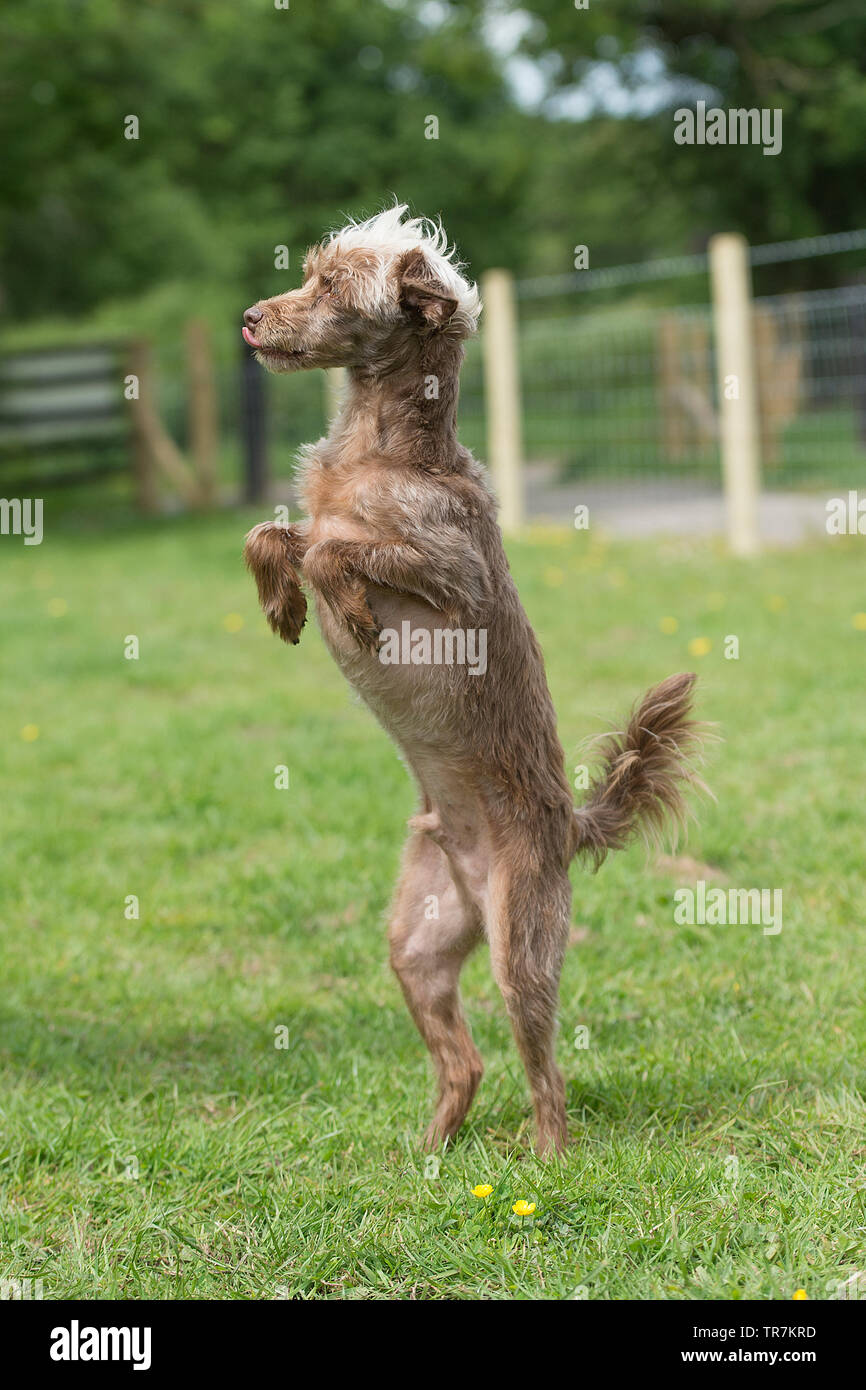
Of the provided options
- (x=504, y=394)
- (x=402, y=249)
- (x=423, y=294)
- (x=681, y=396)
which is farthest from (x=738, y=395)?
(x=423, y=294)

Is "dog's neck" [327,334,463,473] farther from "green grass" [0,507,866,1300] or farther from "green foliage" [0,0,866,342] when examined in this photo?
"green foliage" [0,0,866,342]

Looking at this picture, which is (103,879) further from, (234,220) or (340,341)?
(234,220)

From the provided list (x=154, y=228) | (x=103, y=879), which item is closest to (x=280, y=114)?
(x=154, y=228)

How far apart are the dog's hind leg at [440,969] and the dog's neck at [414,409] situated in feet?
3.27

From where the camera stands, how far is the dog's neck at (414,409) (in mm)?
3146

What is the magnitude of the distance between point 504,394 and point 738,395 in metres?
2.77

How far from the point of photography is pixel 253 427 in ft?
57.6

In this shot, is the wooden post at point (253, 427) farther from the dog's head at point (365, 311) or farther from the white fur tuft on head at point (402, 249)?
the dog's head at point (365, 311)

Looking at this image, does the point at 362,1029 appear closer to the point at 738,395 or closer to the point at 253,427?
the point at 738,395

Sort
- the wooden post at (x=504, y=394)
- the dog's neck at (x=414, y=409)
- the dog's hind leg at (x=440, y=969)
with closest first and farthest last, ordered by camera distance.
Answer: the dog's neck at (x=414, y=409) → the dog's hind leg at (x=440, y=969) → the wooden post at (x=504, y=394)

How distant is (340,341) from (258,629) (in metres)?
7.29

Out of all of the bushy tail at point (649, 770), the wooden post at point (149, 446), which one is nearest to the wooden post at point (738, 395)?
the wooden post at point (149, 446)

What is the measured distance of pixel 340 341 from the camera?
3109 mm

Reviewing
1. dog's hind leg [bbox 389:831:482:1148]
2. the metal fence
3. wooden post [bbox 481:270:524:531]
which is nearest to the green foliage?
wooden post [bbox 481:270:524:531]
